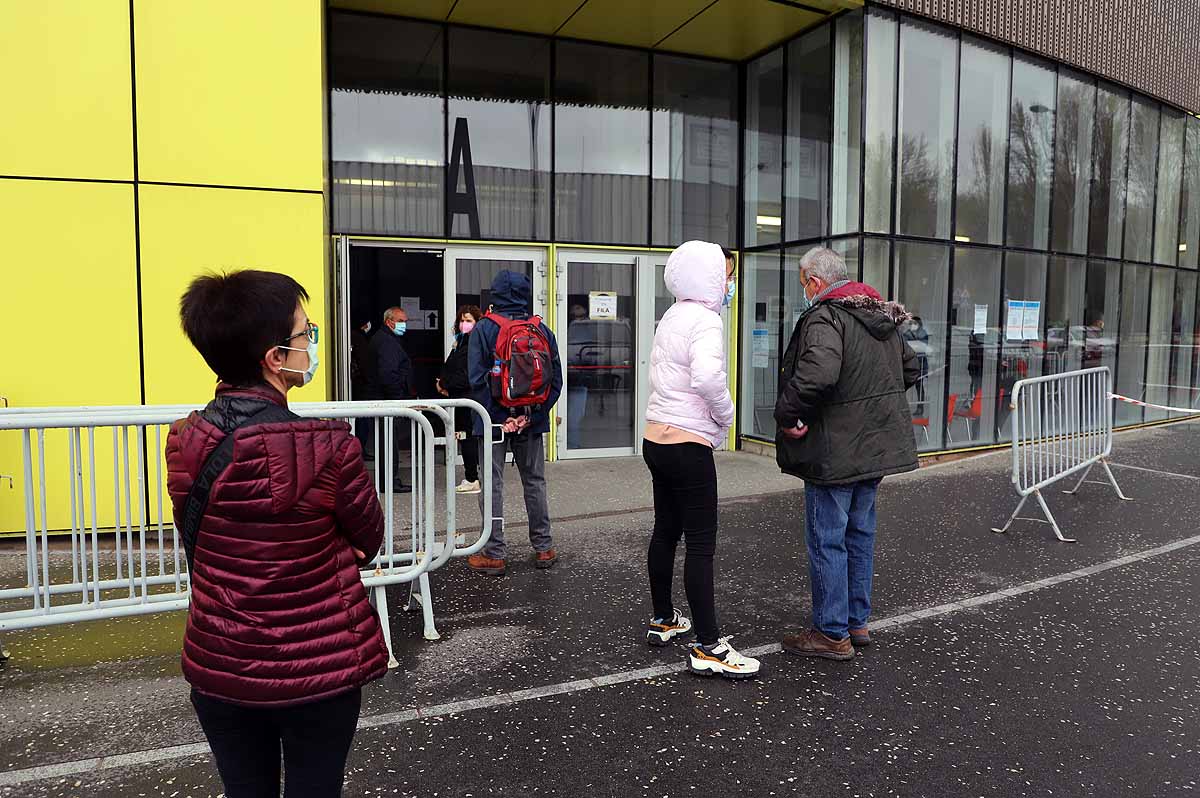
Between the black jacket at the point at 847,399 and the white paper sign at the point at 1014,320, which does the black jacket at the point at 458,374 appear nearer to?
the black jacket at the point at 847,399

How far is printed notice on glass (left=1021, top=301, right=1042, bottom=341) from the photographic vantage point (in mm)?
11453

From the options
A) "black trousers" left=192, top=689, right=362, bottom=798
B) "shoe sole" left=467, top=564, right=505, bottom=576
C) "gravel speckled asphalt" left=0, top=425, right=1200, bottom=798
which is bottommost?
"gravel speckled asphalt" left=0, top=425, right=1200, bottom=798

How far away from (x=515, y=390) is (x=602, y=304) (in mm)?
Answer: 5061

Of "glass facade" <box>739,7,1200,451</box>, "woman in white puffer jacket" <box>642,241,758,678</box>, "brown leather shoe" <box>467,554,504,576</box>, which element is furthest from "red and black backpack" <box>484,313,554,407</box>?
"glass facade" <box>739,7,1200,451</box>

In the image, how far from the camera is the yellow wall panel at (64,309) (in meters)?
6.12

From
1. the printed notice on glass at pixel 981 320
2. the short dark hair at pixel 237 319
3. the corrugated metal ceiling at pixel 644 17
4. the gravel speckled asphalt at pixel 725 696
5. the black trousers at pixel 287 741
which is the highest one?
the corrugated metal ceiling at pixel 644 17

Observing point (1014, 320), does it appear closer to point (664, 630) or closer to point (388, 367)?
point (388, 367)

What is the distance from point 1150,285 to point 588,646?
540 inches

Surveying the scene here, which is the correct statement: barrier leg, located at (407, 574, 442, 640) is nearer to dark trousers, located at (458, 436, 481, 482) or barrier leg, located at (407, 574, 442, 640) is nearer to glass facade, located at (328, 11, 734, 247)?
dark trousers, located at (458, 436, 481, 482)

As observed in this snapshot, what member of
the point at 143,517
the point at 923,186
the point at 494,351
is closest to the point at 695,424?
the point at 494,351

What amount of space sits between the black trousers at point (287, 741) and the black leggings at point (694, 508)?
2160 millimetres

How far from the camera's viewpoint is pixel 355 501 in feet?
6.44

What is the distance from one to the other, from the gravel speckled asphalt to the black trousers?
1159 mm

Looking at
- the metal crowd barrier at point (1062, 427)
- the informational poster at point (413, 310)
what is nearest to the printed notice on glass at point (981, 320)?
the metal crowd barrier at point (1062, 427)
